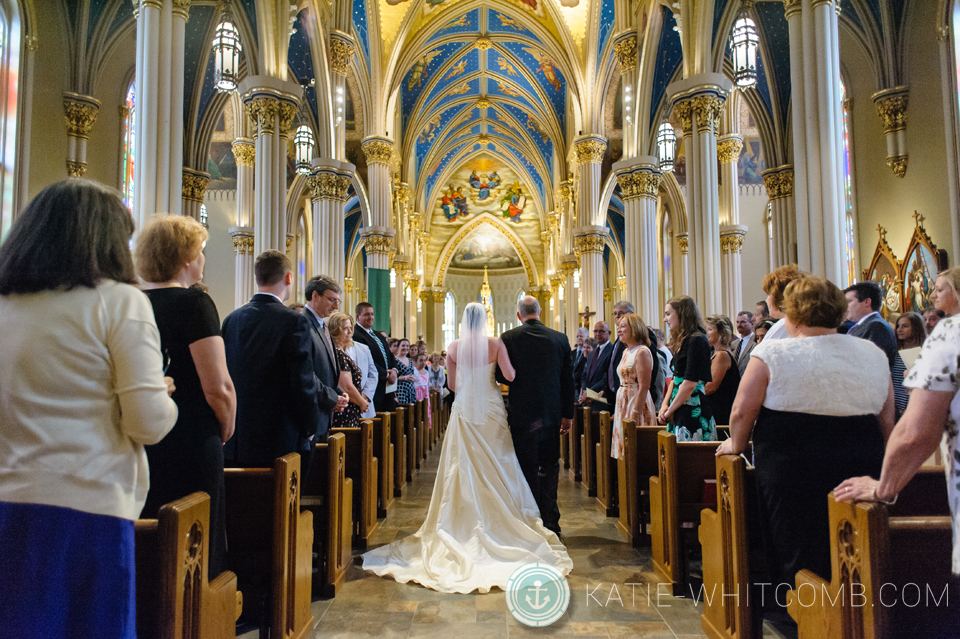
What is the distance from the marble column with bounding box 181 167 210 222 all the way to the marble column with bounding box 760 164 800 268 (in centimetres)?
1196

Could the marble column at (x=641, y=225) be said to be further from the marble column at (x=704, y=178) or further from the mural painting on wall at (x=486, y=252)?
the mural painting on wall at (x=486, y=252)

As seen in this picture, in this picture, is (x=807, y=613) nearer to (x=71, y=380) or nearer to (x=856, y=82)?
(x=71, y=380)

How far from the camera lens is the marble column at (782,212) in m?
13.2

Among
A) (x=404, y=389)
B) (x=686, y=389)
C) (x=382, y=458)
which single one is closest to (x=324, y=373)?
(x=382, y=458)

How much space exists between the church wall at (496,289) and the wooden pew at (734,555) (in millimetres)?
31960

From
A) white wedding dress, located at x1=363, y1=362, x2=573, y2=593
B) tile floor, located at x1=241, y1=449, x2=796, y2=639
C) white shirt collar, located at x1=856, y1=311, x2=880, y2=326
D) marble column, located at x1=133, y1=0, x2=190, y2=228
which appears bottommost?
tile floor, located at x1=241, y1=449, x2=796, y2=639

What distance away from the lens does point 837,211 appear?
20.4 ft

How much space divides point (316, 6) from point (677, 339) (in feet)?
33.2

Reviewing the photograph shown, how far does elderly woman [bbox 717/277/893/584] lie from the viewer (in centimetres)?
229

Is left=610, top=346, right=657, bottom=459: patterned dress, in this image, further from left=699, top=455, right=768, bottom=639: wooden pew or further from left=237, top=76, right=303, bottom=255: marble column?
left=237, top=76, right=303, bottom=255: marble column

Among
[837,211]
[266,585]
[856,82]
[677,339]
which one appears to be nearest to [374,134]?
[856,82]

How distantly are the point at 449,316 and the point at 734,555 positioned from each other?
107ft

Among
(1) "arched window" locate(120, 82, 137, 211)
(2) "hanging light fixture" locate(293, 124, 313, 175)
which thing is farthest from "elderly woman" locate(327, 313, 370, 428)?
(1) "arched window" locate(120, 82, 137, 211)

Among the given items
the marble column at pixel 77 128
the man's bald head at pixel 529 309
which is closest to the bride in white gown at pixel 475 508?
the man's bald head at pixel 529 309
